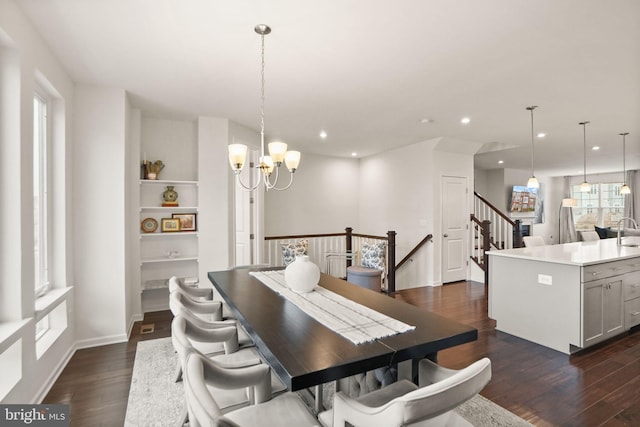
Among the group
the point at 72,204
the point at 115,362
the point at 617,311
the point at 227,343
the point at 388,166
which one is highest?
the point at 388,166

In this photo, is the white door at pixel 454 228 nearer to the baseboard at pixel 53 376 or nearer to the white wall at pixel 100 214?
the white wall at pixel 100 214

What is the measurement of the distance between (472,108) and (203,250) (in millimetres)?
3828

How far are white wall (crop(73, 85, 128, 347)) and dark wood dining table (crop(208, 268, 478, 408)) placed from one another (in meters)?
1.92

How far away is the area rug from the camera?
6.82 feet

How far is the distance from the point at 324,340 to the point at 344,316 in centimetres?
35

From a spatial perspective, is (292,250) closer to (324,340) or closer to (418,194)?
(418,194)

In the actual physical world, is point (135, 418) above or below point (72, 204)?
below

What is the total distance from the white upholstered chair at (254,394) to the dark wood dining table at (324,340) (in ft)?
0.43

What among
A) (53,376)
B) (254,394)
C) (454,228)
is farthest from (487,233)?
(53,376)

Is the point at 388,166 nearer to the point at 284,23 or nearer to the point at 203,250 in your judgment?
the point at 203,250

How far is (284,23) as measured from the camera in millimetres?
2172

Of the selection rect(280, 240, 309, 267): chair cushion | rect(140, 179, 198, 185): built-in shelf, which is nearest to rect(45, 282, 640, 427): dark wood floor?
rect(140, 179, 198, 185): built-in shelf

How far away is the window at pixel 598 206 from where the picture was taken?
1001 cm

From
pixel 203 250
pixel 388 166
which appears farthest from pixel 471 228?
pixel 203 250
